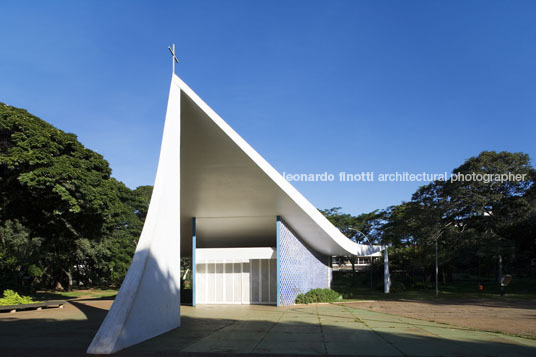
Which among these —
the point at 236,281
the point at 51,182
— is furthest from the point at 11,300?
the point at 236,281

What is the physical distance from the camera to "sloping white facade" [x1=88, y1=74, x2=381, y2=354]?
799cm

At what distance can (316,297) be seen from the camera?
18828 mm

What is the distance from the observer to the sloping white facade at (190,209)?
799cm

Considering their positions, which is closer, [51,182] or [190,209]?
[51,182]

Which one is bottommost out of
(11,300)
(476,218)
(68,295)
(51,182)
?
(68,295)

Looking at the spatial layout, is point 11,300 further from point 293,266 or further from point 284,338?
point 284,338

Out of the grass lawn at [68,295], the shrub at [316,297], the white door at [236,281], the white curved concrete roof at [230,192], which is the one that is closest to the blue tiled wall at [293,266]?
the shrub at [316,297]

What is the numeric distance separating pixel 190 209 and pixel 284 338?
1009 centimetres

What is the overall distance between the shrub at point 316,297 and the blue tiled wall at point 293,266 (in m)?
0.29

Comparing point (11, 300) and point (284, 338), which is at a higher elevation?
point (284, 338)

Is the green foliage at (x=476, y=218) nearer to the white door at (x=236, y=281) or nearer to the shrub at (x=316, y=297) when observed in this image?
the shrub at (x=316, y=297)

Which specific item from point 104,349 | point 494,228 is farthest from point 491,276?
point 104,349

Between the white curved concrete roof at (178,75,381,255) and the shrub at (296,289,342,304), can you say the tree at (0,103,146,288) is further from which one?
the shrub at (296,289,342,304)

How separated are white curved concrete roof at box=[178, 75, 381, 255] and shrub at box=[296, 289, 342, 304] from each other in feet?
8.02
